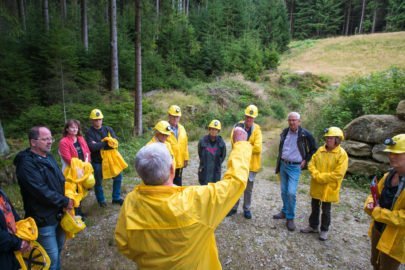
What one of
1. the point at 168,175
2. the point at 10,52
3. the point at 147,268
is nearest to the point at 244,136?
the point at 168,175

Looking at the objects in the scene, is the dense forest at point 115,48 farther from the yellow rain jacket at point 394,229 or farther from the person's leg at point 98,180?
the yellow rain jacket at point 394,229

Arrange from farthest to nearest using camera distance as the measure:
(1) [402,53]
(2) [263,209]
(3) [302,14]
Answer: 1. (3) [302,14]
2. (1) [402,53]
3. (2) [263,209]

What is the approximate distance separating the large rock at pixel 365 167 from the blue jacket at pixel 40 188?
23.7 ft

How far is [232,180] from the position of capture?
5.90 feet

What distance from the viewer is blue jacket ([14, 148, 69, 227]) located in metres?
2.66

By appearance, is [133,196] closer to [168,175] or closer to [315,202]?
[168,175]

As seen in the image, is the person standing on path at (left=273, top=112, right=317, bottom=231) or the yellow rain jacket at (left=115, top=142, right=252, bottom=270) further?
the person standing on path at (left=273, top=112, right=317, bottom=231)

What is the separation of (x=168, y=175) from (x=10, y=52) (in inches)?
538

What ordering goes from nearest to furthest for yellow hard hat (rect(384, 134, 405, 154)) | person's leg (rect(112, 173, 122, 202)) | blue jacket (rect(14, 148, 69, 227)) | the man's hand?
the man's hand, yellow hard hat (rect(384, 134, 405, 154)), blue jacket (rect(14, 148, 69, 227)), person's leg (rect(112, 173, 122, 202))

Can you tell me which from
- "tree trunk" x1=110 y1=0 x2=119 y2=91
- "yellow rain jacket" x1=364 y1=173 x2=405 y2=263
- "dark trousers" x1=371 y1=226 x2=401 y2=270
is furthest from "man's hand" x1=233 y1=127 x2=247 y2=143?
"tree trunk" x1=110 y1=0 x2=119 y2=91

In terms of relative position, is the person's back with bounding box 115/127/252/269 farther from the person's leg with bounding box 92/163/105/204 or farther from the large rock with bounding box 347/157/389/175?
the large rock with bounding box 347/157/389/175

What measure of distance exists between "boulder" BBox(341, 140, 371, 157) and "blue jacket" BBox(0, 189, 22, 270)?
7.68 m

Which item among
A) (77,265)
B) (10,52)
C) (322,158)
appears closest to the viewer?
(77,265)

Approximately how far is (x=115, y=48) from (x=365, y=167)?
11725 millimetres
